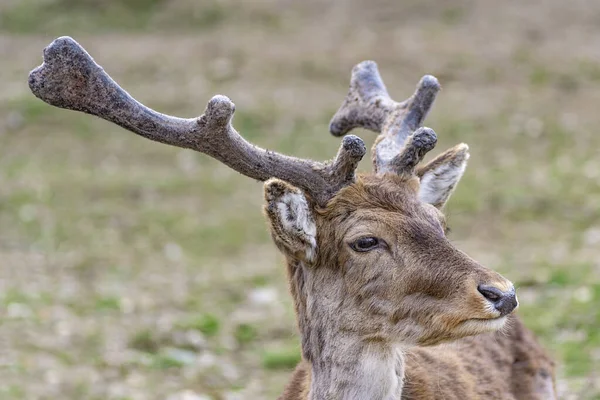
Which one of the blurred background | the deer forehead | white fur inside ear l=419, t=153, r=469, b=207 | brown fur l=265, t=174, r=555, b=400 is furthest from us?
the blurred background

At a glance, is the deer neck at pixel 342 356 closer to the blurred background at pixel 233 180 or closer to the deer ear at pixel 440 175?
the deer ear at pixel 440 175

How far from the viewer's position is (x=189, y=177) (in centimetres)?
1680

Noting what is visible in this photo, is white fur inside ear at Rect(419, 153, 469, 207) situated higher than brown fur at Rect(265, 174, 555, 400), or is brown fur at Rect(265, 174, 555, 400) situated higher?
white fur inside ear at Rect(419, 153, 469, 207)

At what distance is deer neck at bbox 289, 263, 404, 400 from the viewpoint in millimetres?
5164

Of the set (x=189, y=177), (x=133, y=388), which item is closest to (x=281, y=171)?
(x=133, y=388)

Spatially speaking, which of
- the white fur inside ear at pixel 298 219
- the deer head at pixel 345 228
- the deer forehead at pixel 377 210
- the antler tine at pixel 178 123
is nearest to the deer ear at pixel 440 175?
the deer head at pixel 345 228

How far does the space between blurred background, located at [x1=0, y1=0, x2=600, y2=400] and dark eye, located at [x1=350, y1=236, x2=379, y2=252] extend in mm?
3431

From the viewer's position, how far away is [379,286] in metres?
5.11

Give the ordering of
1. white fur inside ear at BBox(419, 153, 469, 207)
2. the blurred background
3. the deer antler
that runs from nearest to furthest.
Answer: the deer antler → white fur inside ear at BBox(419, 153, 469, 207) → the blurred background

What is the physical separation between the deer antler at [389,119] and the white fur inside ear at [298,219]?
59 cm

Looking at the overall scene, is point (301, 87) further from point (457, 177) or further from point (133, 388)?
point (457, 177)

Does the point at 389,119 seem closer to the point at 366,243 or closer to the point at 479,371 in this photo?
the point at 366,243

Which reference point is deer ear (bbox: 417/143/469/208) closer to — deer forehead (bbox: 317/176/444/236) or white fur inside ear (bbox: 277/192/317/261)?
deer forehead (bbox: 317/176/444/236)

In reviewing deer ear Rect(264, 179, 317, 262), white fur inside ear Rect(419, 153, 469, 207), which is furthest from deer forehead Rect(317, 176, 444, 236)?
white fur inside ear Rect(419, 153, 469, 207)
